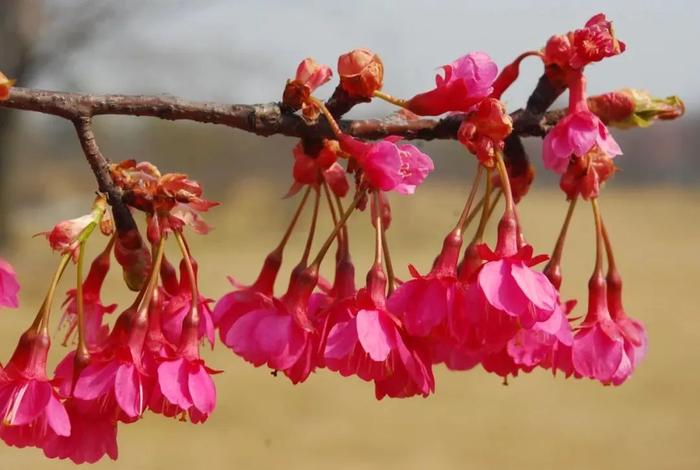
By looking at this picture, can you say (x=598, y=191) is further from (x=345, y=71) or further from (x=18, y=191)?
(x=18, y=191)

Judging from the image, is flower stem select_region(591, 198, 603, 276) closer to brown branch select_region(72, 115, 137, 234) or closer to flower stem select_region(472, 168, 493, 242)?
flower stem select_region(472, 168, 493, 242)

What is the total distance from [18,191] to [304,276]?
10.1 meters

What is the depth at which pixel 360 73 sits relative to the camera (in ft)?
2.34

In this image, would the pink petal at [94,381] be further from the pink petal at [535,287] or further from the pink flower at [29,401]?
the pink petal at [535,287]

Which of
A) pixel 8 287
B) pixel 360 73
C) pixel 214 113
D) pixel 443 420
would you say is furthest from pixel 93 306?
pixel 443 420

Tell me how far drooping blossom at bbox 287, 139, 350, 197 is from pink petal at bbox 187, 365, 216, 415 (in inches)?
8.5

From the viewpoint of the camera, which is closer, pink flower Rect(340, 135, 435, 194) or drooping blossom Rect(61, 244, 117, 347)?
pink flower Rect(340, 135, 435, 194)

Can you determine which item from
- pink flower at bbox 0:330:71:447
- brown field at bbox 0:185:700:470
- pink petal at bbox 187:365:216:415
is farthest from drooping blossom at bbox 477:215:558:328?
brown field at bbox 0:185:700:470

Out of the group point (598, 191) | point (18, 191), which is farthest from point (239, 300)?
point (18, 191)

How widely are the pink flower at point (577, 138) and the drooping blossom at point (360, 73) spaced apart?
0.15 meters

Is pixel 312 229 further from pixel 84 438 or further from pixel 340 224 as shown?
pixel 84 438

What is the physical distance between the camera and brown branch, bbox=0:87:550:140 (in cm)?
70

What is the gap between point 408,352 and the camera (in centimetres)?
68

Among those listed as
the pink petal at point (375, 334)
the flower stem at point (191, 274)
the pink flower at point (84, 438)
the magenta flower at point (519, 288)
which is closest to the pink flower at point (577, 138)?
the magenta flower at point (519, 288)
